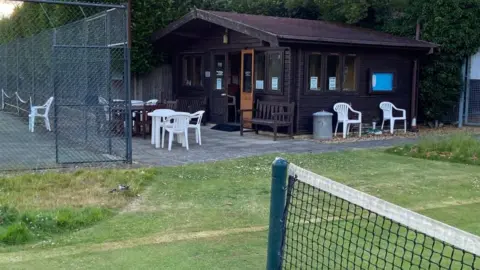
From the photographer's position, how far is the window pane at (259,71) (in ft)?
45.7

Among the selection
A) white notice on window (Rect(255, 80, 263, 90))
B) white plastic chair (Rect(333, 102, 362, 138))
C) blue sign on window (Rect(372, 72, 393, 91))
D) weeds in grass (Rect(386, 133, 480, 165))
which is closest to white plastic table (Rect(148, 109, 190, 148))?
white notice on window (Rect(255, 80, 263, 90))

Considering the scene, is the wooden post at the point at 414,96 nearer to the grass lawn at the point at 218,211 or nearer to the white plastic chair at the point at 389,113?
the white plastic chair at the point at 389,113

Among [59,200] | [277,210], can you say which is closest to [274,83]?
[59,200]

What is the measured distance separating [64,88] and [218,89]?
4.82 metres

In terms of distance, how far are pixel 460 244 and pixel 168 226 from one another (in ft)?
11.4

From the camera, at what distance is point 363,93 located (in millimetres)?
14281

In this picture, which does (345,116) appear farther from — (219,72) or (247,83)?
(219,72)

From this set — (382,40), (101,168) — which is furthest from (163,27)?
(101,168)

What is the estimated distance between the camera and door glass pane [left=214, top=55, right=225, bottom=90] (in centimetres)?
1545

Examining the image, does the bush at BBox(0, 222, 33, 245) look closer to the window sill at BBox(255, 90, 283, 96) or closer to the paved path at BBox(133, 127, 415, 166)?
the paved path at BBox(133, 127, 415, 166)

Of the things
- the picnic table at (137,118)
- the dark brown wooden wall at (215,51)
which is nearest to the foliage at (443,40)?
the dark brown wooden wall at (215,51)

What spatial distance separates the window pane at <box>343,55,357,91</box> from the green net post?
35.4 feet

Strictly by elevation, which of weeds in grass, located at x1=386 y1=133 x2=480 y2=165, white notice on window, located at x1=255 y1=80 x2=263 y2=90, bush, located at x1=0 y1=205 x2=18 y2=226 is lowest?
bush, located at x1=0 y1=205 x2=18 y2=226

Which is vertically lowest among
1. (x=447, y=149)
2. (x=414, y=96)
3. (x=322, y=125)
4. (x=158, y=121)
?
(x=447, y=149)
